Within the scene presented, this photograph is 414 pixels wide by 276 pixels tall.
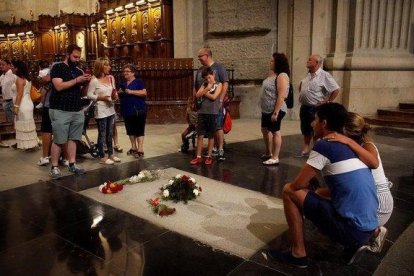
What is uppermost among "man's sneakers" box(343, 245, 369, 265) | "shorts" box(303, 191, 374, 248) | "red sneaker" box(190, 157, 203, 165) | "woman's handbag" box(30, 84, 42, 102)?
"woman's handbag" box(30, 84, 42, 102)

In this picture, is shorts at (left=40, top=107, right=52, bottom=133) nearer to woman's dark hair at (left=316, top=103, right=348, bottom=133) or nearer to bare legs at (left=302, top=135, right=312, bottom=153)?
bare legs at (left=302, top=135, right=312, bottom=153)

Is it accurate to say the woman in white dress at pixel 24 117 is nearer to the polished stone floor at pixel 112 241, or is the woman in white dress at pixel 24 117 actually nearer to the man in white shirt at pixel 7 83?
the man in white shirt at pixel 7 83

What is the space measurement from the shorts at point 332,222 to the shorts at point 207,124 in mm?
2846

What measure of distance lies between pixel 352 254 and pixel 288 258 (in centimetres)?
45

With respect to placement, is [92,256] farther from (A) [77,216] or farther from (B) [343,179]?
(B) [343,179]

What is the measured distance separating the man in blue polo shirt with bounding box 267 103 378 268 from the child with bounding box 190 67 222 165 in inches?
104

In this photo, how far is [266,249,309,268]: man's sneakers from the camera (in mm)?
2469

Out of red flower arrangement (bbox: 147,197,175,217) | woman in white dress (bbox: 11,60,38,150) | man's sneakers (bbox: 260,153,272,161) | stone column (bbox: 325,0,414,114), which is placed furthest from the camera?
stone column (bbox: 325,0,414,114)

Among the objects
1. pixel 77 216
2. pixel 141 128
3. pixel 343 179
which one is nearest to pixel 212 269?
pixel 343 179

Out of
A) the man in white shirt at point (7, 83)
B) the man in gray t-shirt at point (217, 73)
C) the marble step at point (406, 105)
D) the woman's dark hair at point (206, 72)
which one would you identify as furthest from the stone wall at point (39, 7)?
the woman's dark hair at point (206, 72)

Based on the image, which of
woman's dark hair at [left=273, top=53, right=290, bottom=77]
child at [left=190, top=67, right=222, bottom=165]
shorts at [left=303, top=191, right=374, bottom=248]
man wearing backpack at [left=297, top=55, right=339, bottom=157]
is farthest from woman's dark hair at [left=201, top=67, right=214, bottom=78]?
shorts at [left=303, top=191, right=374, bottom=248]

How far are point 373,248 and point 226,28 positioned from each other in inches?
371

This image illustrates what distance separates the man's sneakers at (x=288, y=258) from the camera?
97.2 inches

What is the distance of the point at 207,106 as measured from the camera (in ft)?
16.5
